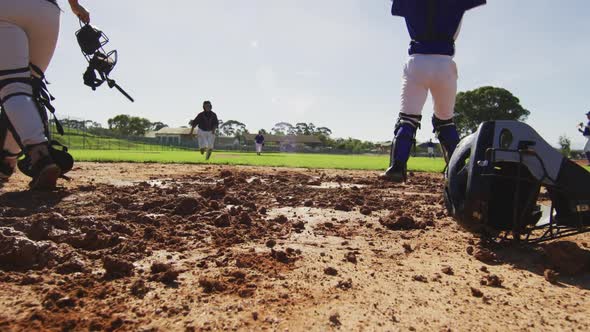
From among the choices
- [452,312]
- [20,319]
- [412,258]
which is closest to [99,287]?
[20,319]

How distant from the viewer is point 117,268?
1807mm

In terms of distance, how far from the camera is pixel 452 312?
151 centimetres

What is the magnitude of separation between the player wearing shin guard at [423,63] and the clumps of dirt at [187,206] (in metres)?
1.79

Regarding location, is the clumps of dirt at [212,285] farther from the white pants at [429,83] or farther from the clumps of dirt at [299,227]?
the white pants at [429,83]

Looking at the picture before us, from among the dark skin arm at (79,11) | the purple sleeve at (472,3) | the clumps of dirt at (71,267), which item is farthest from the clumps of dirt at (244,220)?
the dark skin arm at (79,11)

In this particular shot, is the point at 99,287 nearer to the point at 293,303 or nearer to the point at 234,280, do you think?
the point at 234,280

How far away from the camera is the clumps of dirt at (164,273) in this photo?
1.74 metres

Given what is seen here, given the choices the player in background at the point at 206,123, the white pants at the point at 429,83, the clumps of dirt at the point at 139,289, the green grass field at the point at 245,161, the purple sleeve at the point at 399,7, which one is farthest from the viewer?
the player in background at the point at 206,123

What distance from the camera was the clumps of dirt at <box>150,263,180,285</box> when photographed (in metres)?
1.74

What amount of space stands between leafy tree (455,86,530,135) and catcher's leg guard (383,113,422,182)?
3095 inches

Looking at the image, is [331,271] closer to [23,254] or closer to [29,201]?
[23,254]

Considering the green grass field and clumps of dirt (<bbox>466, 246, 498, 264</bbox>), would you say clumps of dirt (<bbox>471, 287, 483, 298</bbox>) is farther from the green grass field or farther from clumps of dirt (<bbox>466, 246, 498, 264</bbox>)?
the green grass field

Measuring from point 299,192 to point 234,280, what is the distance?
10.9ft

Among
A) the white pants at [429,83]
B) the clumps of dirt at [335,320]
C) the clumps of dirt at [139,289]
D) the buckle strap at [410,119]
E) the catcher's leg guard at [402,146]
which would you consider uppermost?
the white pants at [429,83]
